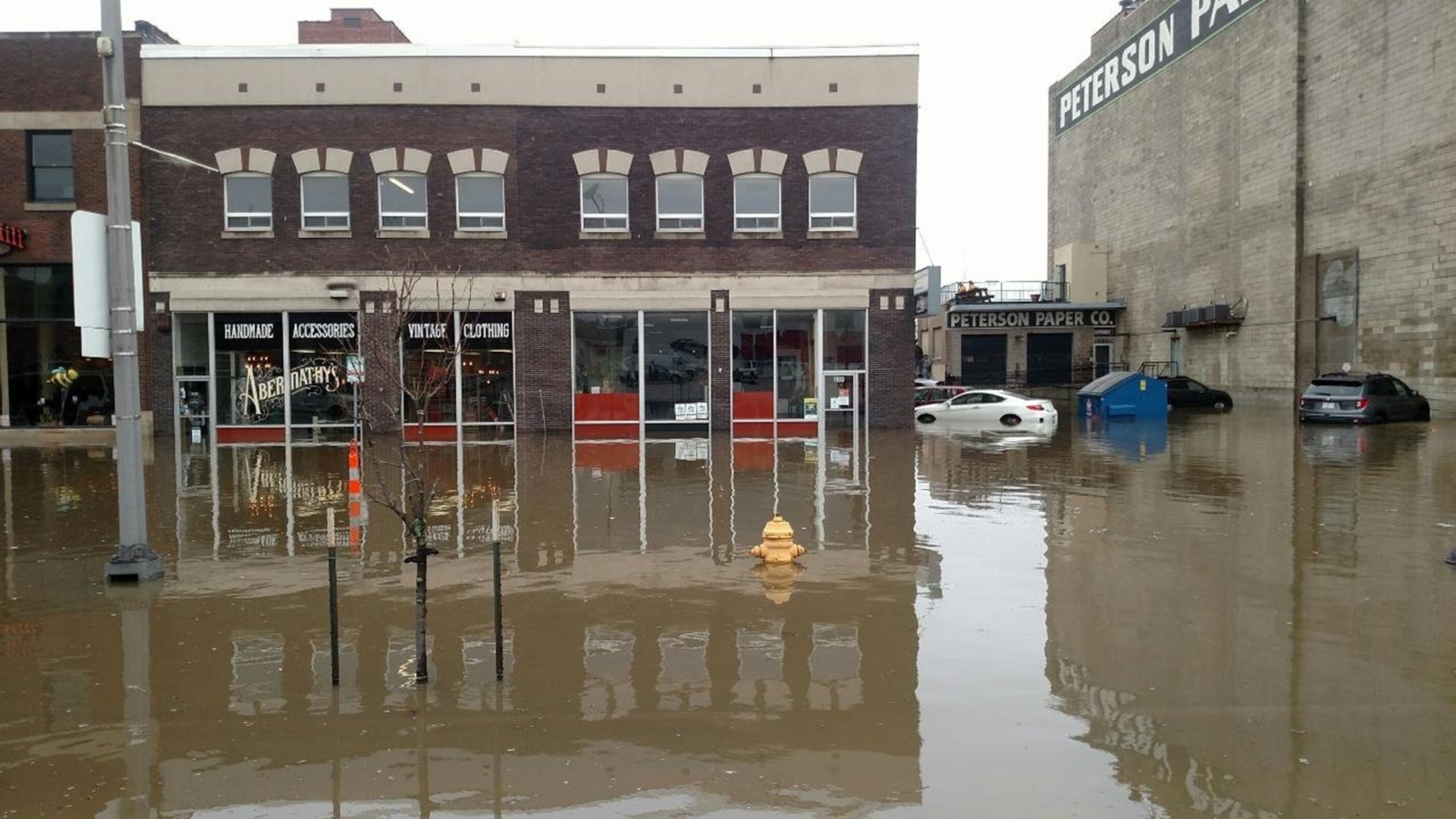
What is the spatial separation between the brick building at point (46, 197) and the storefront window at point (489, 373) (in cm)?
854

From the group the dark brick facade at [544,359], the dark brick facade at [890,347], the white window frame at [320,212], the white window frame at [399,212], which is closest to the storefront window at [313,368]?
the white window frame at [320,212]

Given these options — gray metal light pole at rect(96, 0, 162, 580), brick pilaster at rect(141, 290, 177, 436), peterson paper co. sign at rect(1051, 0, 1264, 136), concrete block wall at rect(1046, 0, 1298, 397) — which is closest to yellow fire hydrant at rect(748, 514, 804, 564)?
gray metal light pole at rect(96, 0, 162, 580)

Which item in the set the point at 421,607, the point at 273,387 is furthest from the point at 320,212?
the point at 421,607

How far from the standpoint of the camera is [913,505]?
15.1 meters

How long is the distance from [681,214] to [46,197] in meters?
16.9

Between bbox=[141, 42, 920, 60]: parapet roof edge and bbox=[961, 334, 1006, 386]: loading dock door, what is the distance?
2806cm

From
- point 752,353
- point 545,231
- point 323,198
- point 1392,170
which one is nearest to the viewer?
point 323,198

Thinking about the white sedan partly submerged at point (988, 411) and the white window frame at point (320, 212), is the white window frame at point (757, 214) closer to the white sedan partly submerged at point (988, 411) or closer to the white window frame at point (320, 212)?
the white sedan partly submerged at point (988, 411)

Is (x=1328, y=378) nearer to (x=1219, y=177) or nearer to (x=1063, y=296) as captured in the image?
(x=1219, y=177)

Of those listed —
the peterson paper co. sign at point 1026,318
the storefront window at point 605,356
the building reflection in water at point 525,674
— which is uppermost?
the peterson paper co. sign at point 1026,318

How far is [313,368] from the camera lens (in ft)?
92.8

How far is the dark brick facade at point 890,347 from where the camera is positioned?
28.9 metres

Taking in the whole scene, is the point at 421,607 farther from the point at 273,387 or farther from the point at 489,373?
the point at 273,387

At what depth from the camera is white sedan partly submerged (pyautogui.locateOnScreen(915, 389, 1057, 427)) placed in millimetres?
30328
